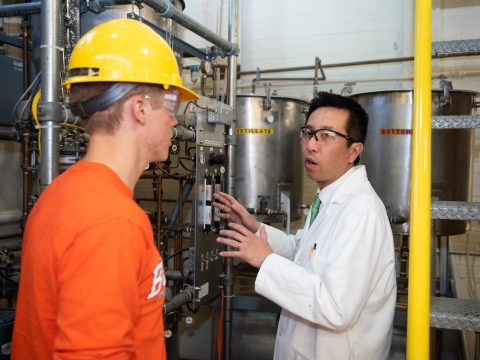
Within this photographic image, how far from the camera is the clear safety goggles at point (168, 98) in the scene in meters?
0.83

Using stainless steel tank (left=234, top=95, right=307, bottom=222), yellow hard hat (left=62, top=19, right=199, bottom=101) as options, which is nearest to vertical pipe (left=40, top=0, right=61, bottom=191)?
yellow hard hat (left=62, top=19, right=199, bottom=101)

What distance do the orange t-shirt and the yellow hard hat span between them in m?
0.18

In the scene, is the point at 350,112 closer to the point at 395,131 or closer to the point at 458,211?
the point at 458,211

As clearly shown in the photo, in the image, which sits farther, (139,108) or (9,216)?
(9,216)

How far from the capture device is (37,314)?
0.75 m

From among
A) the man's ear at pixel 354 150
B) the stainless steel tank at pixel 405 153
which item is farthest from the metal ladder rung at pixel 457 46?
the stainless steel tank at pixel 405 153

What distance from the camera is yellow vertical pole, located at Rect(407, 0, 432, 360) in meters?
0.94

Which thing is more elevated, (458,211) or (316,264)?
(458,211)

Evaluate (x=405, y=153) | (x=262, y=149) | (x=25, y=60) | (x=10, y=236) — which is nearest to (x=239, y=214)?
(x=262, y=149)

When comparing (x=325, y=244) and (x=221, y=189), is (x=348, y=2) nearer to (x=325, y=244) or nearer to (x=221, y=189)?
(x=221, y=189)

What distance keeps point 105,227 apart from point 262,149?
6.52 feet

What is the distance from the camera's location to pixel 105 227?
671mm

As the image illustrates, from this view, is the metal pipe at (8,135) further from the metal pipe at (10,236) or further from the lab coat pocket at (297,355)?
the lab coat pocket at (297,355)

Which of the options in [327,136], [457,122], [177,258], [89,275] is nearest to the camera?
[89,275]
